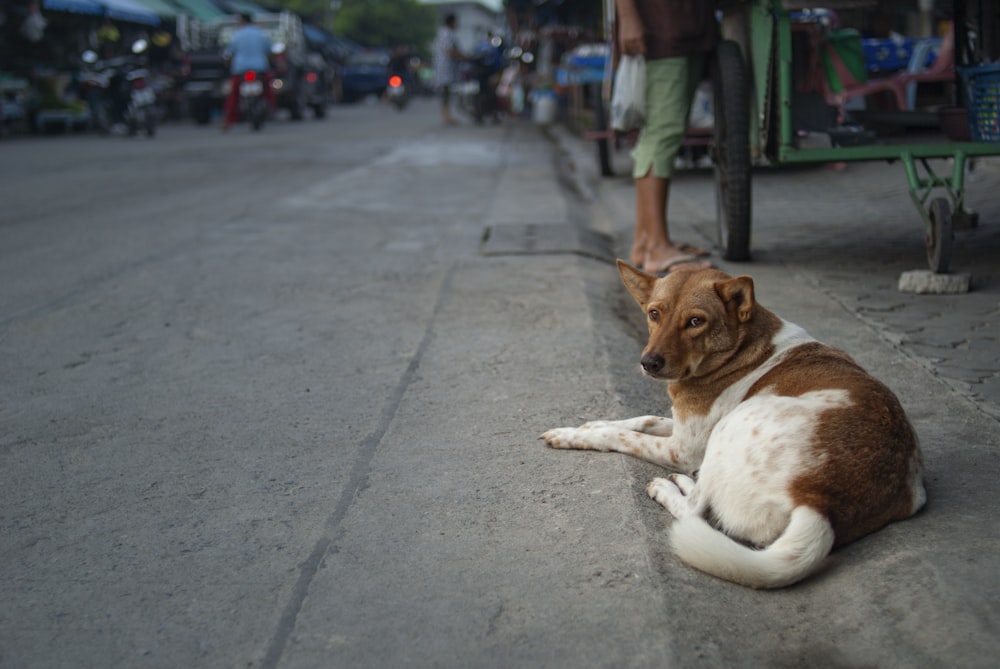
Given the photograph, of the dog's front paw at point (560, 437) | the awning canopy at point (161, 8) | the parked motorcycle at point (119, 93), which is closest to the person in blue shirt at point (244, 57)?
the parked motorcycle at point (119, 93)

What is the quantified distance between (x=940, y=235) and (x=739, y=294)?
252 centimetres

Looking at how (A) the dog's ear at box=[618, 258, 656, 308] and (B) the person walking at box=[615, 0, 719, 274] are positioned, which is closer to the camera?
(A) the dog's ear at box=[618, 258, 656, 308]

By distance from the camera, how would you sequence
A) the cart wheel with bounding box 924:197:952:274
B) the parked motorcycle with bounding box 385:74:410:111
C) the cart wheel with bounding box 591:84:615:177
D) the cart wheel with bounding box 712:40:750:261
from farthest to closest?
1. the parked motorcycle with bounding box 385:74:410:111
2. the cart wheel with bounding box 591:84:615:177
3. the cart wheel with bounding box 712:40:750:261
4. the cart wheel with bounding box 924:197:952:274

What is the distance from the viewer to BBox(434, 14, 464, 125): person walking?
73.0ft

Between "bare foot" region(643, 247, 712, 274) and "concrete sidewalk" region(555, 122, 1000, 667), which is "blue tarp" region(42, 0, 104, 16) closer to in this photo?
"concrete sidewalk" region(555, 122, 1000, 667)

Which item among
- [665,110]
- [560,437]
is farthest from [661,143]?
→ [560,437]

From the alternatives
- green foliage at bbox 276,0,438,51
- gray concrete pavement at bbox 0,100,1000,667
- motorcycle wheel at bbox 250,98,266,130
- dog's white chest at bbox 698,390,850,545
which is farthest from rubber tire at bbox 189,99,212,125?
green foliage at bbox 276,0,438,51

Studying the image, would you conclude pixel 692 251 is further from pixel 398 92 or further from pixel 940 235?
pixel 398 92

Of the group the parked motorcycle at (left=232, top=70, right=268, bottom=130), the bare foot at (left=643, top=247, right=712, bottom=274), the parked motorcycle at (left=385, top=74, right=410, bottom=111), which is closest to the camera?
the bare foot at (left=643, top=247, right=712, bottom=274)

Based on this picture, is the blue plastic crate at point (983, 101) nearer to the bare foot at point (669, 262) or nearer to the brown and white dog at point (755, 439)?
the bare foot at point (669, 262)

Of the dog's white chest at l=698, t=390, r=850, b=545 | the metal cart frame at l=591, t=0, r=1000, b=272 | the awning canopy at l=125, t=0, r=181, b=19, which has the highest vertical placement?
the awning canopy at l=125, t=0, r=181, b=19

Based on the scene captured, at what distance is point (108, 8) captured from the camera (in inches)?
852

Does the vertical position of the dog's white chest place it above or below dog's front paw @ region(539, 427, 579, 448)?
above

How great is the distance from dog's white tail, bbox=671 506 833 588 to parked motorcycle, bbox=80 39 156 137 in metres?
18.6
